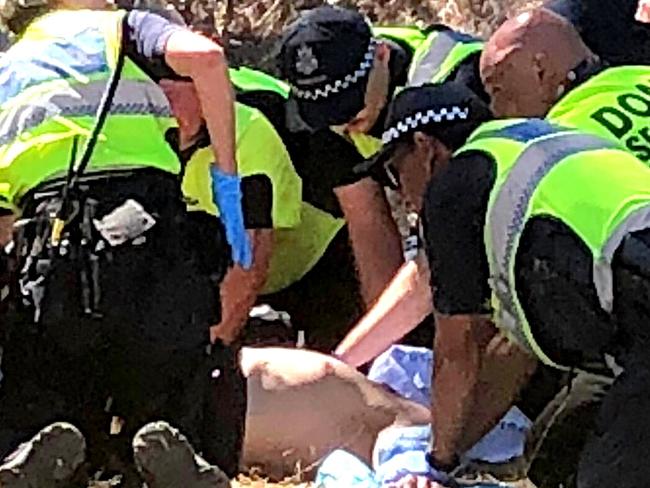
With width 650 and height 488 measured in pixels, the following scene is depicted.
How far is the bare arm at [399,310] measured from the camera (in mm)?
4465

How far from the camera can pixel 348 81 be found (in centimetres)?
464

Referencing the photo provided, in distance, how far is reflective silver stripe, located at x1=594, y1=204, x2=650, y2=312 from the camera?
129 inches

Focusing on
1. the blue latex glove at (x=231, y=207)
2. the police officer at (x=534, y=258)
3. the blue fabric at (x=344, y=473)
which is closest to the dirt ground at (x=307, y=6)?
the blue latex glove at (x=231, y=207)

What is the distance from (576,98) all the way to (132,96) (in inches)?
33.7

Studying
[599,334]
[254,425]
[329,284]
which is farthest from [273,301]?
[599,334]

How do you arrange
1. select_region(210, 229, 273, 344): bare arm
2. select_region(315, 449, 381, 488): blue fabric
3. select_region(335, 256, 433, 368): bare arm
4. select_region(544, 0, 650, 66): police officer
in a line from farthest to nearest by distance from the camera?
select_region(210, 229, 273, 344): bare arm → select_region(335, 256, 433, 368): bare arm → select_region(544, 0, 650, 66): police officer → select_region(315, 449, 381, 488): blue fabric

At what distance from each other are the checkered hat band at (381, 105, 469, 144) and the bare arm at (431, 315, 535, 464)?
0.38m

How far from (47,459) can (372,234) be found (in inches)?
57.6

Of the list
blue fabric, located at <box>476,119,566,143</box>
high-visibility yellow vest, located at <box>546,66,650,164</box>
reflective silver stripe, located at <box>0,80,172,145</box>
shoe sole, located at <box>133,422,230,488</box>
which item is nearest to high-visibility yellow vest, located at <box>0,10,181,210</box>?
reflective silver stripe, located at <box>0,80,172,145</box>

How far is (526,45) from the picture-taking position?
394 cm

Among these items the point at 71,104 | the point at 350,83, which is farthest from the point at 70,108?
the point at 350,83

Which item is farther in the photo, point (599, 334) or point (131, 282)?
point (131, 282)

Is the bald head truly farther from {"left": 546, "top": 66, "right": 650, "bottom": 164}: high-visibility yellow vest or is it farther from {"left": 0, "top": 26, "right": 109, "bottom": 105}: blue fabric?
{"left": 0, "top": 26, "right": 109, "bottom": 105}: blue fabric

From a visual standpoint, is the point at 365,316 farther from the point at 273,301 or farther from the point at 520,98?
the point at 520,98
